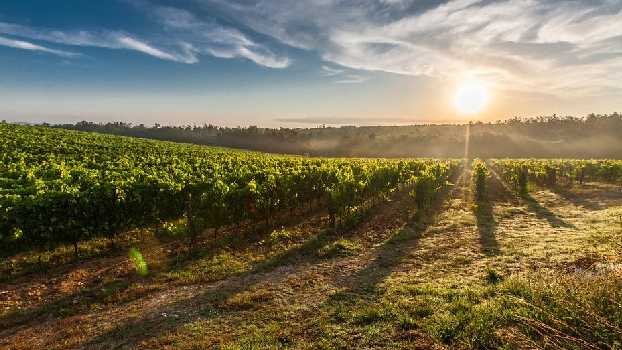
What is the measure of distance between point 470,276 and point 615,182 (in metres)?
35.7

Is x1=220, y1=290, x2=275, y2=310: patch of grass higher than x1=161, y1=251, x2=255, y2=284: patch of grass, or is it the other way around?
x1=220, y1=290, x2=275, y2=310: patch of grass

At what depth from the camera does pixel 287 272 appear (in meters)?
9.93

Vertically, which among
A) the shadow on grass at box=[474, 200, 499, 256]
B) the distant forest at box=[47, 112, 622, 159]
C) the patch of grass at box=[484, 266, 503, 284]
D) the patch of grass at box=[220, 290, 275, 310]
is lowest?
the patch of grass at box=[220, 290, 275, 310]

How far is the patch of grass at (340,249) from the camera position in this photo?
1156 cm

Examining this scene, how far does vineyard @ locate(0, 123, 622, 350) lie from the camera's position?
608cm

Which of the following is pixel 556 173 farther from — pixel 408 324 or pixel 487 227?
pixel 408 324

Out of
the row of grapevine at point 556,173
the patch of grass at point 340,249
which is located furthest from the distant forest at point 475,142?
the patch of grass at point 340,249

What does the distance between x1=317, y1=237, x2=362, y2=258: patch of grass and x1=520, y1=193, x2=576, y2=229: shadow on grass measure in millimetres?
10710

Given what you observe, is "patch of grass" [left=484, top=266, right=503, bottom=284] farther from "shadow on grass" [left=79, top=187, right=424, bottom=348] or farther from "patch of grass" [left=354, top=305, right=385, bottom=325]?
"shadow on grass" [left=79, top=187, right=424, bottom=348]

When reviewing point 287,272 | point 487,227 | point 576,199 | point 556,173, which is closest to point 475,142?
point 556,173

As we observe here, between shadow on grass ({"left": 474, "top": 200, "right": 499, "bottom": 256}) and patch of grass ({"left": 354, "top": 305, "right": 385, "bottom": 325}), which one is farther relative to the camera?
shadow on grass ({"left": 474, "top": 200, "right": 499, "bottom": 256})

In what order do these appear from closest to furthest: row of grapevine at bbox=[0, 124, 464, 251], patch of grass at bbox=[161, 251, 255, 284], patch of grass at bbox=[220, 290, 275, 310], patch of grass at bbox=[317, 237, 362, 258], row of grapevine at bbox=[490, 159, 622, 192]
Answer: patch of grass at bbox=[220, 290, 275, 310], patch of grass at bbox=[161, 251, 255, 284], row of grapevine at bbox=[0, 124, 464, 251], patch of grass at bbox=[317, 237, 362, 258], row of grapevine at bbox=[490, 159, 622, 192]

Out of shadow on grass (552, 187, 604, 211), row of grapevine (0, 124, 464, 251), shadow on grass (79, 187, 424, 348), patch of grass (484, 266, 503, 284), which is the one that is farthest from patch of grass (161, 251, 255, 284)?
shadow on grass (552, 187, 604, 211)

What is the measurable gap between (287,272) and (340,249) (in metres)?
2.83
